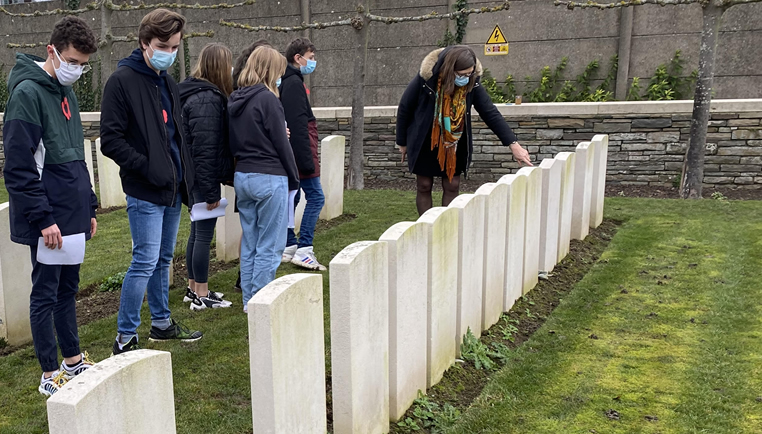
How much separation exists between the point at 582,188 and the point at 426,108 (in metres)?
1.85

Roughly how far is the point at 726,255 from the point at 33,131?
5.57 m

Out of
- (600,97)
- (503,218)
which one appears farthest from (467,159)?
(600,97)

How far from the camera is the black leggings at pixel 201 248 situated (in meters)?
4.62

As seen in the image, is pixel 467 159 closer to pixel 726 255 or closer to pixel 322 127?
pixel 726 255

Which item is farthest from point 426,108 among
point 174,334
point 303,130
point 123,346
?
point 123,346

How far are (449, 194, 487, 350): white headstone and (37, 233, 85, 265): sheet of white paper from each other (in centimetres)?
189

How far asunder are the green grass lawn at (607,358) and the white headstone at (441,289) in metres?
0.29

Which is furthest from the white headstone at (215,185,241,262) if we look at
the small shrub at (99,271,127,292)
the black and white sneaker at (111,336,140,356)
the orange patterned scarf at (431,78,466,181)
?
the black and white sneaker at (111,336,140,356)

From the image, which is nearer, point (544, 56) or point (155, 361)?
point (155, 361)

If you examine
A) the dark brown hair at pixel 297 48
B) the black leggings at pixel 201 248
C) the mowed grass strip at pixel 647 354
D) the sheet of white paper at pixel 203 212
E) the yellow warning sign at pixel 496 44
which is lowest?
the mowed grass strip at pixel 647 354

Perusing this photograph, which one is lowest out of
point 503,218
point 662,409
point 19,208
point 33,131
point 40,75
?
point 662,409

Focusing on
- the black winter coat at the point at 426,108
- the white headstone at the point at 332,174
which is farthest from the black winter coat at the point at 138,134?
the white headstone at the point at 332,174

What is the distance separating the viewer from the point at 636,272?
18.7ft

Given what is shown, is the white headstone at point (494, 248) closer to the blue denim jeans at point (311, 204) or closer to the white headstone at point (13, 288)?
the blue denim jeans at point (311, 204)
